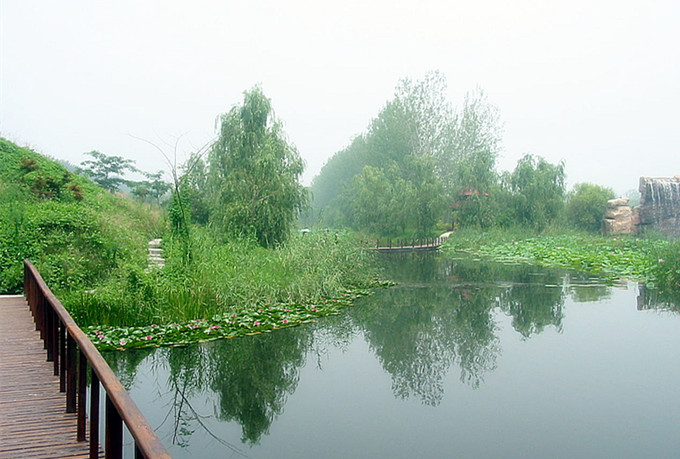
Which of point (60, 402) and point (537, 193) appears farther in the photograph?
point (537, 193)

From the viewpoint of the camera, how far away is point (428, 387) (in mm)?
5844

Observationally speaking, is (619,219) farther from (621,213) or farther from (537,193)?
(537,193)

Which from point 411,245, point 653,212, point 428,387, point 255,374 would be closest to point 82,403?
point 255,374

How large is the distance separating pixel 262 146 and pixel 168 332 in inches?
348

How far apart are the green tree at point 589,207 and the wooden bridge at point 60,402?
28268 millimetres

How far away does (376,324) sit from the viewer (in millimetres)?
8922

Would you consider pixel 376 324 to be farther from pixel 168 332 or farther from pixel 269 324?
pixel 168 332

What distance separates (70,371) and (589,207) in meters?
29.7

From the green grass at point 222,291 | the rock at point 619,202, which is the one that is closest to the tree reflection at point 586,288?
the green grass at point 222,291

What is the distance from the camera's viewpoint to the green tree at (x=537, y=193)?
26922 millimetres

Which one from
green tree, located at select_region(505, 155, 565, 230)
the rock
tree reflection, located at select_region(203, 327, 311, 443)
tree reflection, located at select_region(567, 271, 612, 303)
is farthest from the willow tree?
the rock

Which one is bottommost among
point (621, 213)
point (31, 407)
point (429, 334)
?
point (429, 334)

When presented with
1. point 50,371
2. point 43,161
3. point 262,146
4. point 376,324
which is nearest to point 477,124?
point 262,146

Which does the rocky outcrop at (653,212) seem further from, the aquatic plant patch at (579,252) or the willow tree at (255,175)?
the willow tree at (255,175)
